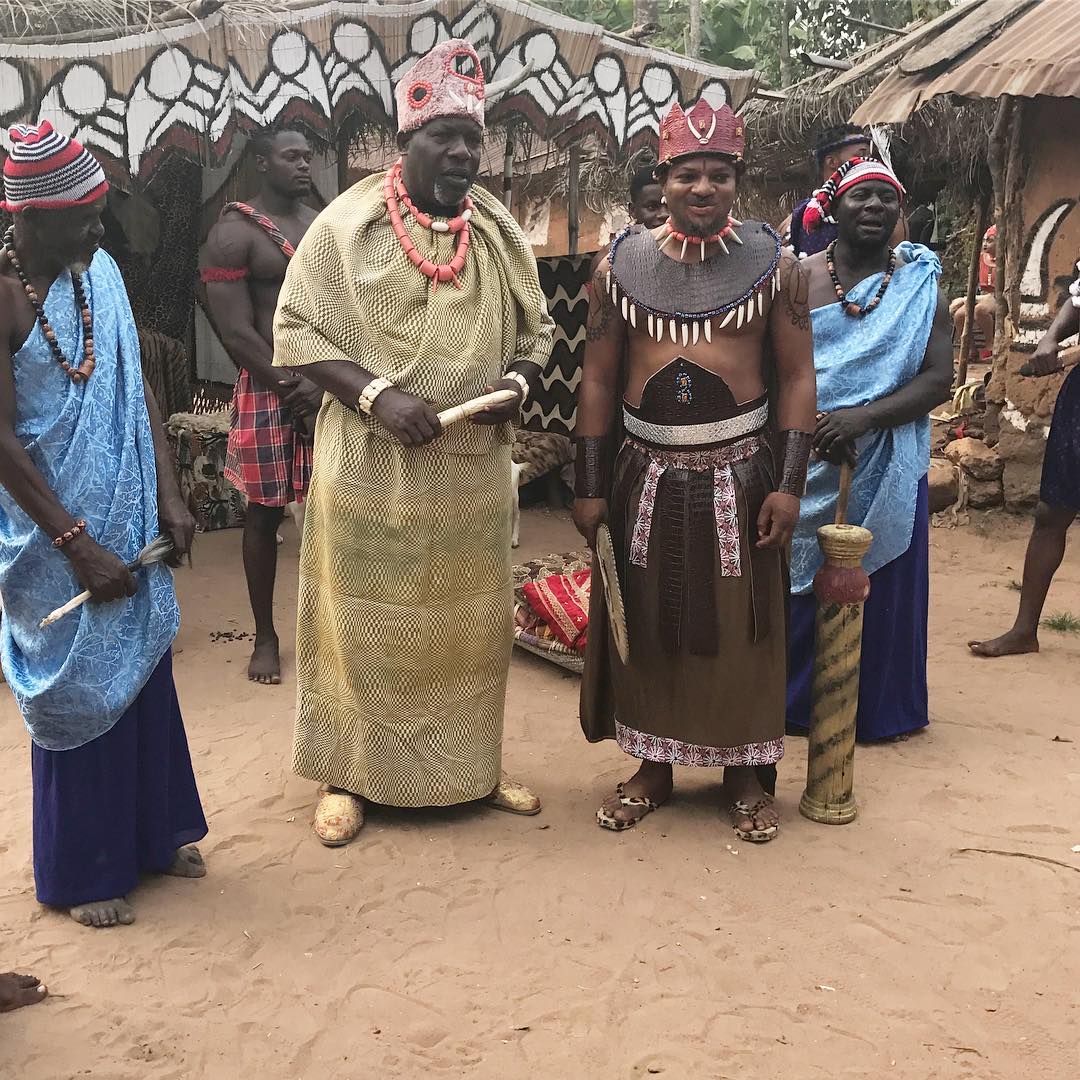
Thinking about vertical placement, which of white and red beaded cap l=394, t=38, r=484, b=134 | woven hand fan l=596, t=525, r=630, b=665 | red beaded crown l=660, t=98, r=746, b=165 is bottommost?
woven hand fan l=596, t=525, r=630, b=665

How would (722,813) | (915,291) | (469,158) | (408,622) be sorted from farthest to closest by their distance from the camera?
(915,291) → (722,813) → (408,622) → (469,158)

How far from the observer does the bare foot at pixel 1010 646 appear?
516 centimetres

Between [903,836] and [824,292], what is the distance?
187 cm

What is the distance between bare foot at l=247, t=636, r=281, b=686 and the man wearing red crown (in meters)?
1.88

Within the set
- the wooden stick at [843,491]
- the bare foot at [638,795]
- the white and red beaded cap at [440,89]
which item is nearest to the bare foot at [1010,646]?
the wooden stick at [843,491]

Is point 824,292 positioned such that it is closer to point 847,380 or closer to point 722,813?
point 847,380

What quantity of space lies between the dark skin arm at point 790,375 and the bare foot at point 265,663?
244 cm

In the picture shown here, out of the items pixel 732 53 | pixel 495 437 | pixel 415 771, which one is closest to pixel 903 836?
pixel 415 771

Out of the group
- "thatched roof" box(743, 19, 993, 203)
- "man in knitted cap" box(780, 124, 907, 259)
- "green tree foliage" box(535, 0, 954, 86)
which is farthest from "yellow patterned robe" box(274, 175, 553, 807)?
"green tree foliage" box(535, 0, 954, 86)

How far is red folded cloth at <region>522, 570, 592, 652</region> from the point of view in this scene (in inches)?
195

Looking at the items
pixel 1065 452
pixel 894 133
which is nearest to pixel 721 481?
pixel 1065 452

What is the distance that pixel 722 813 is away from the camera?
11.9ft

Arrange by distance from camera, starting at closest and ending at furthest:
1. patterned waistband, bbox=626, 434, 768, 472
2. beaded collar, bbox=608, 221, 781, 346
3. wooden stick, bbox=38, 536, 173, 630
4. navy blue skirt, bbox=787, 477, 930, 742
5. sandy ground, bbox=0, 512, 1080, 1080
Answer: sandy ground, bbox=0, 512, 1080, 1080
wooden stick, bbox=38, 536, 173, 630
beaded collar, bbox=608, 221, 781, 346
patterned waistband, bbox=626, 434, 768, 472
navy blue skirt, bbox=787, 477, 930, 742

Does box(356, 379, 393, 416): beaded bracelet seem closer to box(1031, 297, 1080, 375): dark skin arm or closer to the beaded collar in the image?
the beaded collar
